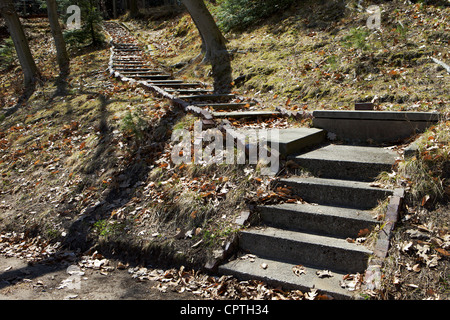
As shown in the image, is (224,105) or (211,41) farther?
(211,41)

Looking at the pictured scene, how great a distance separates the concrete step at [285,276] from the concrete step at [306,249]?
0.29ft

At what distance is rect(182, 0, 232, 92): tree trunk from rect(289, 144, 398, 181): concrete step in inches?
216

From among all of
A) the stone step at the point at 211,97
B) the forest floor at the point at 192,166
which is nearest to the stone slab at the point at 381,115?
the forest floor at the point at 192,166

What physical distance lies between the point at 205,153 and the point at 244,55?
5.53m

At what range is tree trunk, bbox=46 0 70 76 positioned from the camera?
13.5 meters

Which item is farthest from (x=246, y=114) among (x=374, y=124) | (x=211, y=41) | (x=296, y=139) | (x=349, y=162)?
(x=211, y=41)

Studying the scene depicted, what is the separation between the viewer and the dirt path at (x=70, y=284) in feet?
13.6

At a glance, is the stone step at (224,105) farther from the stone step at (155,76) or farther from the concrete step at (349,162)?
the stone step at (155,76)

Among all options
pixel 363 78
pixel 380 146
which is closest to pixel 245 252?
pixel 380 146

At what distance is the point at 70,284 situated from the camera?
4.44 metres

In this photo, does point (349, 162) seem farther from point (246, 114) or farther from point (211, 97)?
point (211, 97)

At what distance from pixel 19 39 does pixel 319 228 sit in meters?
12.8

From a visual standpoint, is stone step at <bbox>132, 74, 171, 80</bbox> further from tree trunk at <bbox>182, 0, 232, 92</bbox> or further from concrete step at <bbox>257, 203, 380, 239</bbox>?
concrete step at <bbox>257, 203, 380, 239</bbox>

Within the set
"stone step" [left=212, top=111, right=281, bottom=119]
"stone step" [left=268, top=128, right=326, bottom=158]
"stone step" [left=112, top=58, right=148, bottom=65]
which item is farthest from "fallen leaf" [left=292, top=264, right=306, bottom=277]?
"stone step" [left=112, top=58, right=148, bottom=65]
